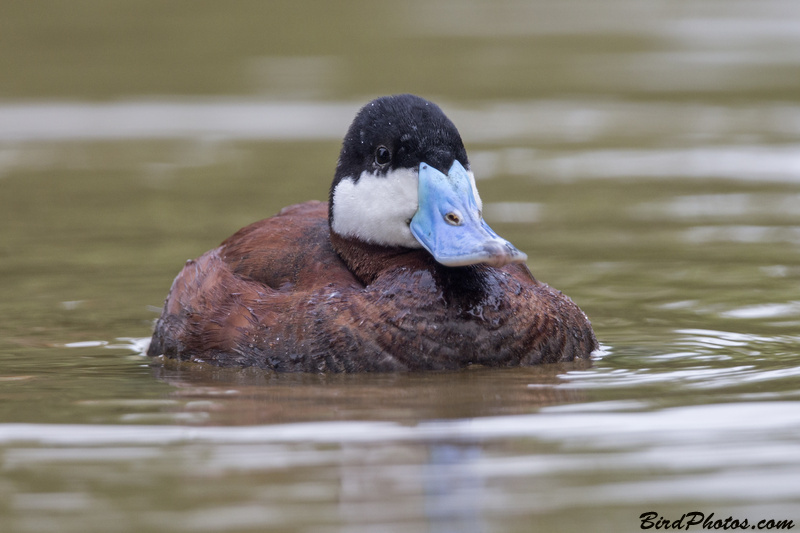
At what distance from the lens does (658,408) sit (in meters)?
5.39

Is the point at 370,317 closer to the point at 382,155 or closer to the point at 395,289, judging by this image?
the point at 395,289

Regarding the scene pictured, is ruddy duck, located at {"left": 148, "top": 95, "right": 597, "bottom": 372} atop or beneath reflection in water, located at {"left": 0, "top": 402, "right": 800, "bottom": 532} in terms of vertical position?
atop

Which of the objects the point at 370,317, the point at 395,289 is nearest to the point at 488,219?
the point at 395,289

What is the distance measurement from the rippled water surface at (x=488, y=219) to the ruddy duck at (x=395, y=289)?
0.13m

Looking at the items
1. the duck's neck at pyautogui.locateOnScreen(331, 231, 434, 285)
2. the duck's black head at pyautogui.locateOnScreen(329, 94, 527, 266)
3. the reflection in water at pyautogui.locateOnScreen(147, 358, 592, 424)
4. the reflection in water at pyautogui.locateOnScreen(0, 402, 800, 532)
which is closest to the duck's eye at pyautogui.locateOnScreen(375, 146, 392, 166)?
the duck's black head at pyautogui.locateOnScreen(329, 94, 527, 266)

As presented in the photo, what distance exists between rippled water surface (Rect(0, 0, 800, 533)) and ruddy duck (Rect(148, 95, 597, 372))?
133 millimetres

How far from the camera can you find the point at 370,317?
6.15 m

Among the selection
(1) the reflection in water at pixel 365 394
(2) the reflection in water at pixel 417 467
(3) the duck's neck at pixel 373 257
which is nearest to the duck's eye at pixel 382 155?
(3) the duck's neck at pixel 373 257

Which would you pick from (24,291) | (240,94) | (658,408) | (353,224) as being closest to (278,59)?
(240,94)

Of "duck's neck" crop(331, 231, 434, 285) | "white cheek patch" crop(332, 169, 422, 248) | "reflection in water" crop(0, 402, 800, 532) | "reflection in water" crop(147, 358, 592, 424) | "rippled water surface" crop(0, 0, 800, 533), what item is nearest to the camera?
"reflection in water" crop(0, 402, 800, 532)

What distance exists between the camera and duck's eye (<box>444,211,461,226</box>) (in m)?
6.07

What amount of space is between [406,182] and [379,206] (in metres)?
0.17

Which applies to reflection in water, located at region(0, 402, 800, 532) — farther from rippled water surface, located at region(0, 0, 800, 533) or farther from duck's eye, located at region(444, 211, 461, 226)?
duck's eye, located at region(444, 211, 461, 226)

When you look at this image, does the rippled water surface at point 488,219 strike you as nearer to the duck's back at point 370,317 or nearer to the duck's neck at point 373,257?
the duck's back at point 370,317
